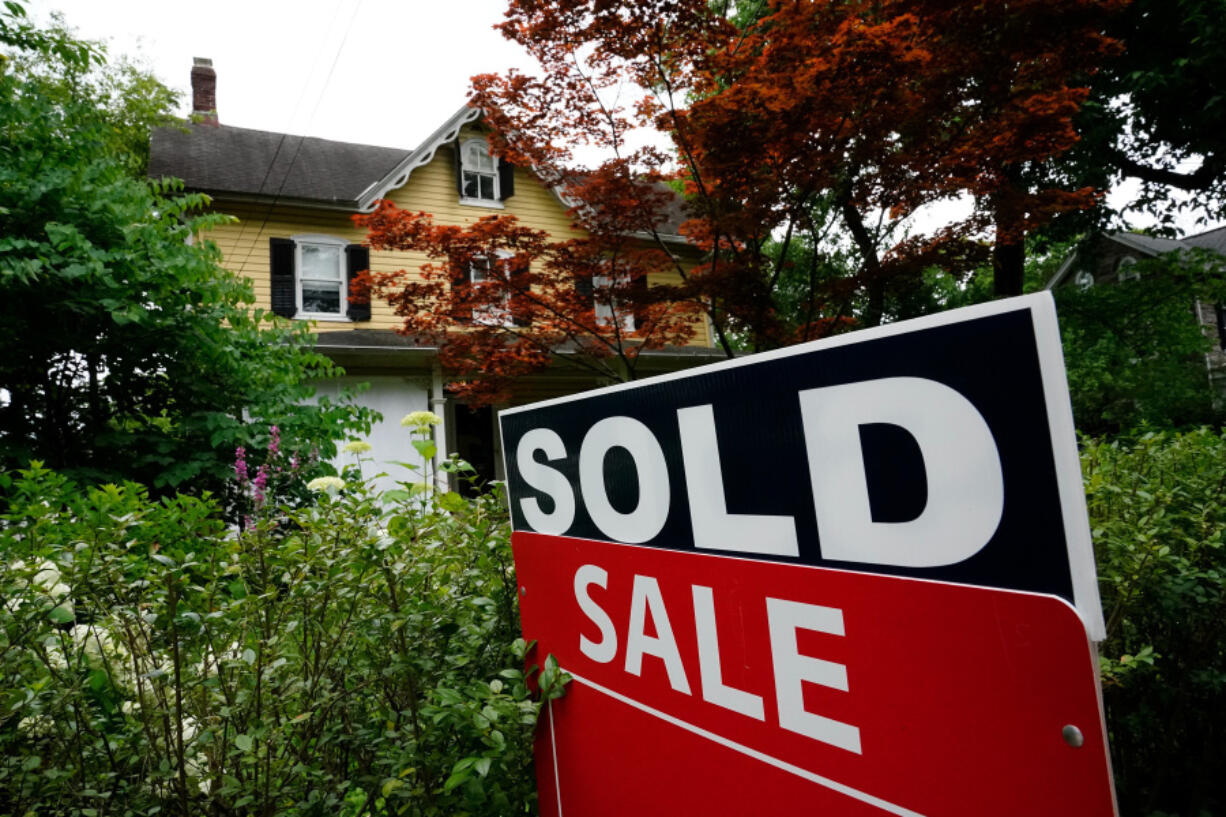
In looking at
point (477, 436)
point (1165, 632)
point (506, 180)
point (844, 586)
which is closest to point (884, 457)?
point (844, 586)

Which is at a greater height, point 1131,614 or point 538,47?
point 538,47

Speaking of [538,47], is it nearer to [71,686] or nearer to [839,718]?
[71,686]

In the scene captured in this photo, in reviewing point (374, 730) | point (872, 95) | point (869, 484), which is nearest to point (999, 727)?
point (869, 484)

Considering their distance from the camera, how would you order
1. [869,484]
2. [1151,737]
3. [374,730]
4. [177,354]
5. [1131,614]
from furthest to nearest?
1. [177,354]
2. [1151,737]
3. [1131,614]
4. [374,730]
5. [869,484]

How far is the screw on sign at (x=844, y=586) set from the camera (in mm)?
763

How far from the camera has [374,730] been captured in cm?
181

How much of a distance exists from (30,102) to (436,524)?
486 centimetres

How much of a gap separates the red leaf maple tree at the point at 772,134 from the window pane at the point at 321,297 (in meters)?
5.88

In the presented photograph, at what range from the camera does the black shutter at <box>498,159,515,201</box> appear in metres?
14.0

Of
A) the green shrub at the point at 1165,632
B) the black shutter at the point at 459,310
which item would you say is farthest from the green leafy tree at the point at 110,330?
the green shrub at the point at 1165,632

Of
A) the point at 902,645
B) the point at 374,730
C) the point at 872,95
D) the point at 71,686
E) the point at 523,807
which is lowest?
the point at 523,807

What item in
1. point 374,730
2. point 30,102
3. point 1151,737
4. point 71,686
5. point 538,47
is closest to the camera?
point 71,686

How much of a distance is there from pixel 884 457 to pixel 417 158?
529 inches

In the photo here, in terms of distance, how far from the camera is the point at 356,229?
42.3ft
